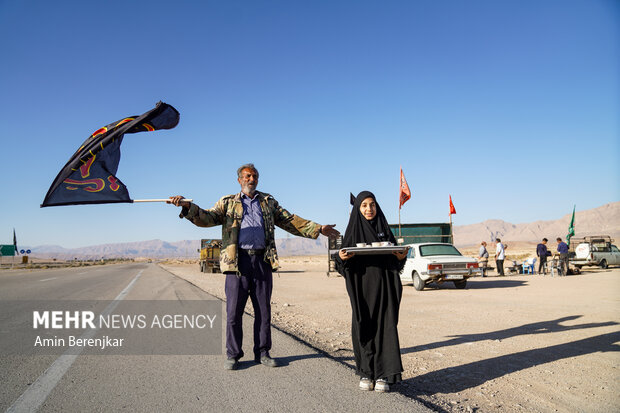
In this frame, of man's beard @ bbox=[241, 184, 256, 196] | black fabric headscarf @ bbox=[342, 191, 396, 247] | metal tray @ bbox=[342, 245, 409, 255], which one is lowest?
metal tray @ bbox=[342, 245, 409, 255]

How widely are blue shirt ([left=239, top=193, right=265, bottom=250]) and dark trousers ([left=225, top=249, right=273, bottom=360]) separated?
4.6 inches

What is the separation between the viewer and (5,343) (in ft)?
19.2

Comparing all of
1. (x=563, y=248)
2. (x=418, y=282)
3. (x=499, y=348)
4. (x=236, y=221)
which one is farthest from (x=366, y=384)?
(x=563, y=248)

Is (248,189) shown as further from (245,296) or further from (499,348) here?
(499,348)

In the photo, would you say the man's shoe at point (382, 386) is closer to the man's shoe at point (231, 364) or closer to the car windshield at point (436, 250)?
the man's shoe at point (231, 364)

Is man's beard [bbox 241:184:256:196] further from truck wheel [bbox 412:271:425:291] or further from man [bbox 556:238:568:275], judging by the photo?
man [bbox 556:238:568:275]

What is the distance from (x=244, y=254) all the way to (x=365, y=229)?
1.40 metres

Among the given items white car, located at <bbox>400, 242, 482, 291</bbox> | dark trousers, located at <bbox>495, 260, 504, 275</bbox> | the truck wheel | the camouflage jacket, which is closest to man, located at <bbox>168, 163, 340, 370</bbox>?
the camouflage jacket

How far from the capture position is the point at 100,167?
5.54 meters

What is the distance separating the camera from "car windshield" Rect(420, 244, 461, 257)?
14958 mm

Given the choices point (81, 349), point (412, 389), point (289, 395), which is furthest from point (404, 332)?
point (81, 349)

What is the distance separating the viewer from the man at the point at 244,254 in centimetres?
464

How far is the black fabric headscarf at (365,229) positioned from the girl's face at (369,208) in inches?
1.3

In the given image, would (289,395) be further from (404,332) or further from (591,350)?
(591,350)
